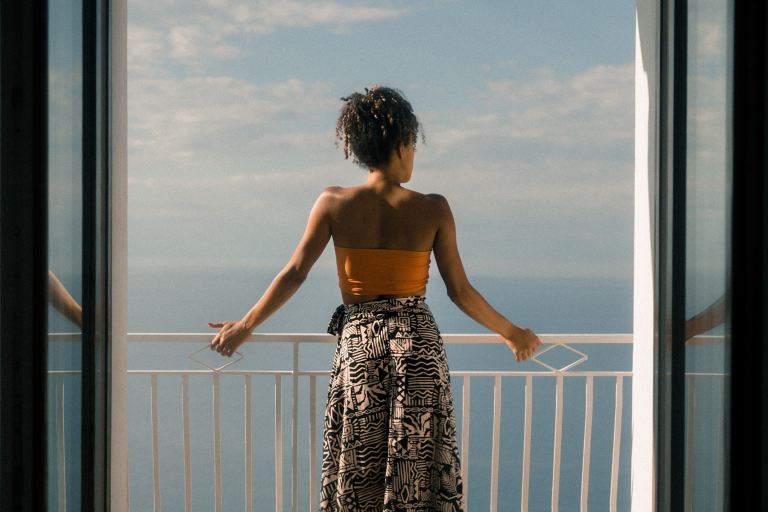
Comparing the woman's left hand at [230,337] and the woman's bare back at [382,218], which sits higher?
the woman's bare back at [382,218]

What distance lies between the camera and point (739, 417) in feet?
5.50

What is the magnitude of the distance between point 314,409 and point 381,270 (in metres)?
0.67

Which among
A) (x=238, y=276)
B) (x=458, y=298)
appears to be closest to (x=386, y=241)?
(x=458, y=298)

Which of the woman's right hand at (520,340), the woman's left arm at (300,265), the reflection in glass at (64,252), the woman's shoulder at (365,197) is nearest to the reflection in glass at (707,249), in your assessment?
the woman's right hand at (520,340)

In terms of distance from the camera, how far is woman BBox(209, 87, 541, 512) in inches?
88.0

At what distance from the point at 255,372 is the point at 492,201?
18.6 meters

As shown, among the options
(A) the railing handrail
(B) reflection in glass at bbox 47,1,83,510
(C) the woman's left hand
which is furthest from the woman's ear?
(B) reflection in glass at bbox 47,1,83,510

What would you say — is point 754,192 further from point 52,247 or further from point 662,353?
point 52,247

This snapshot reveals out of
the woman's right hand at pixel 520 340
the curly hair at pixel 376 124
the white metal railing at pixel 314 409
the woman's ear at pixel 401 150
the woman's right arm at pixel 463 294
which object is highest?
the curly hair at pixel 376 124

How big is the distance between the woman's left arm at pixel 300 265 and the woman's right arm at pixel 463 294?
354 millimetres

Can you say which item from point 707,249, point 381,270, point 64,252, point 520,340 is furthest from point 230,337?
point 707,249

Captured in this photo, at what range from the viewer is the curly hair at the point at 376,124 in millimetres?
2299

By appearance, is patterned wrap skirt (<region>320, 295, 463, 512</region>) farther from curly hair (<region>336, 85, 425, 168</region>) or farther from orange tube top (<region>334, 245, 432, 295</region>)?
curly hair (<region>336, 85, 425, 168</region>)

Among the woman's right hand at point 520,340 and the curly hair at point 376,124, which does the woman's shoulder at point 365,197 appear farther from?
the woman's right hand at point 520,340
